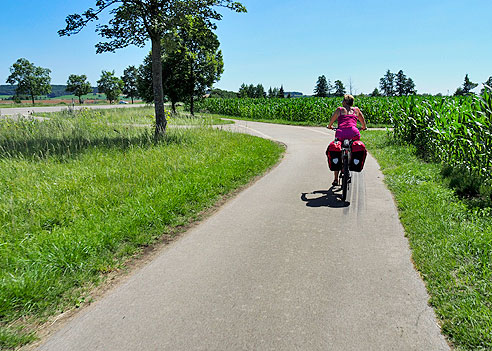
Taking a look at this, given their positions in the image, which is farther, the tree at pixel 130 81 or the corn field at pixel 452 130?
the tree at pixel 130 81

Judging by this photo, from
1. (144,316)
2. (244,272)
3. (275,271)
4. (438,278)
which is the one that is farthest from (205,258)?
(438,278)

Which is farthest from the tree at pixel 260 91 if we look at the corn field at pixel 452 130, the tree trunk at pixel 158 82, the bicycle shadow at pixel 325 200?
the bicycle shadow at pixel 325 200

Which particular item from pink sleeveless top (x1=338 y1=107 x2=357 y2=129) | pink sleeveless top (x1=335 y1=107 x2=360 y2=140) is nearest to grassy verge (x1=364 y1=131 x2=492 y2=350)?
pink sleeveless top (x1=335 y1=107 x2=360 y2=140)

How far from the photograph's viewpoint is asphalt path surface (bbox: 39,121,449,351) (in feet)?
8.79

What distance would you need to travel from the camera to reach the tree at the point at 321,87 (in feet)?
344

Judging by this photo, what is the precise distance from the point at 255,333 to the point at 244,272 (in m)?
1.07

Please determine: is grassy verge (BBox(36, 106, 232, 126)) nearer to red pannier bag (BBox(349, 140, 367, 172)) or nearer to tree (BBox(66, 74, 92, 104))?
red pannier bag (BBox(349, 140, 367, 172))

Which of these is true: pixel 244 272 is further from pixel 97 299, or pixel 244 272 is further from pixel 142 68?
pixel 142 68

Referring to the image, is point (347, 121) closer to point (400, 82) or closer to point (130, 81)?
point (130, 81)

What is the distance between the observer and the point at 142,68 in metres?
32.2

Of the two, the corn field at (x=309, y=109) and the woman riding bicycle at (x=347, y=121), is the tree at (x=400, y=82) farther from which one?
the woman riding bicycle at (x=347, y=121)

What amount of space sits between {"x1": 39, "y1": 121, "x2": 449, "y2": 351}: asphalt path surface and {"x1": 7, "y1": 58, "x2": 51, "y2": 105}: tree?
83.2 metres

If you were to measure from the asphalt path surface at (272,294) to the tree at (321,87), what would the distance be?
10500 cm

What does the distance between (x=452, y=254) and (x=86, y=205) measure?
206 inches
